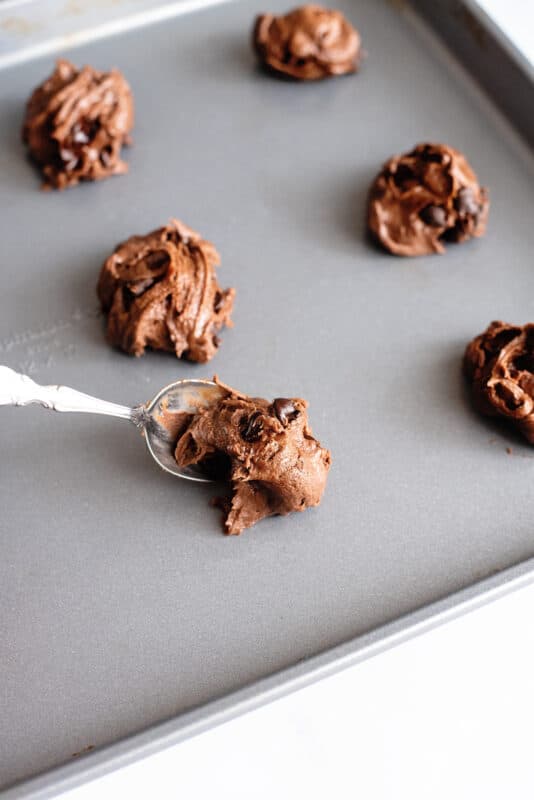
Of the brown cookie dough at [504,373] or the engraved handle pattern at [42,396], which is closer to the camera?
the engraved handle pattern at [42,396]

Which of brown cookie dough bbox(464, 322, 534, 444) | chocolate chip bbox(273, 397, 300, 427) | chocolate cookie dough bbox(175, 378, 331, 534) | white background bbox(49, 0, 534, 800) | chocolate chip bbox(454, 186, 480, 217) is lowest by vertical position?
white background bbox(49, 0, 534, 800)

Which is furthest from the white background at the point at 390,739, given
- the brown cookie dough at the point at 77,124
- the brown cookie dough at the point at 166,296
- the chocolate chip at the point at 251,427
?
the brown cookie dough at the point at 77,124

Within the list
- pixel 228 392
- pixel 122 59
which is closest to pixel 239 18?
pixel 122 59

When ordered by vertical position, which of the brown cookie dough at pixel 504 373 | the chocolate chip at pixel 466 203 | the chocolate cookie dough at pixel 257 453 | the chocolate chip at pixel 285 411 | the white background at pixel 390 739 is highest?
the chocolate chip at pixel 466 203

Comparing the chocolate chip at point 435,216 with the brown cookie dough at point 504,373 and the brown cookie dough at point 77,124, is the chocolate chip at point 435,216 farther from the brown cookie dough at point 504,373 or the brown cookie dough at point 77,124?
the brown cookie dough at point 77,124

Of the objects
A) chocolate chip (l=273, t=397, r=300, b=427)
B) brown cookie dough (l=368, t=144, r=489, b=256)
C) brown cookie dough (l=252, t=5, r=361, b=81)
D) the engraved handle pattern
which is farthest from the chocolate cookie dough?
brown cookie dough (l=252, t=5, r=361, b=81)

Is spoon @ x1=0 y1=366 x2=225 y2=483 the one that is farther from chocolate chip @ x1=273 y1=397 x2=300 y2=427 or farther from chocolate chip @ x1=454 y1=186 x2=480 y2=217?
chocolate chip @ x1=454 y1=186 x2=480 y2=217

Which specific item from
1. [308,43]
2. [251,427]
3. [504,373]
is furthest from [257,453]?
[308,43]

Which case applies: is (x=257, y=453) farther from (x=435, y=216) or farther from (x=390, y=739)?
(x=435, y=216)
